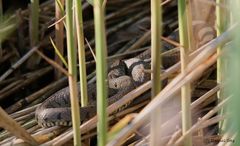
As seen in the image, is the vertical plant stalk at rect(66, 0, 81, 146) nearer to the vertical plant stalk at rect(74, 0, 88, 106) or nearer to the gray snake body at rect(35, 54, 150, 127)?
the vertical plant stalk at rect(74, 0, 88, 106)

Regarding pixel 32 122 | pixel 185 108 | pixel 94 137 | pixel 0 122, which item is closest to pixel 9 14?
pixel 32 122

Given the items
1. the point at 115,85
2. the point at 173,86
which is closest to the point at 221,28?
the point at 173,86

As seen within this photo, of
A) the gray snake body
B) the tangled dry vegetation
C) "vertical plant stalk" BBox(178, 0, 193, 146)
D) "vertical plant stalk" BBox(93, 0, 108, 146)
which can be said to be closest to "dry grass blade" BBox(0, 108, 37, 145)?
the tangled dry vegetation

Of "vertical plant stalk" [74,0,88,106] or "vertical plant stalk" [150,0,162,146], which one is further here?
"vertical plant stalk" [74,0,88,106]

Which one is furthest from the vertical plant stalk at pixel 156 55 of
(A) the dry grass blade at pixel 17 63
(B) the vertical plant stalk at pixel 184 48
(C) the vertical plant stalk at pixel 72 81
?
(A) the dry grass blade at pixel 17 63

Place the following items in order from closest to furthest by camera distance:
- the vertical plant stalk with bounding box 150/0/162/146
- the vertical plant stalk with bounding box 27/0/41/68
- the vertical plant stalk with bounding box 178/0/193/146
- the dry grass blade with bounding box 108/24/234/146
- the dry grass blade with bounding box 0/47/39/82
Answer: the dry grass blade with bounding box 108/24/234/146 < the vertical plant stalk with bounding box 150/0/162/146 < the vertical plant stalk with bounding box 178/0/193/146 < the dry grass blade with bounding box 0/47/39/82 < the vertical plant stalk with bounding box 27/0/41/68

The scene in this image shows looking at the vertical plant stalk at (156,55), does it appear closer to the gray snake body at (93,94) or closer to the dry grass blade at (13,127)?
the dry grass blade at (13,127)
